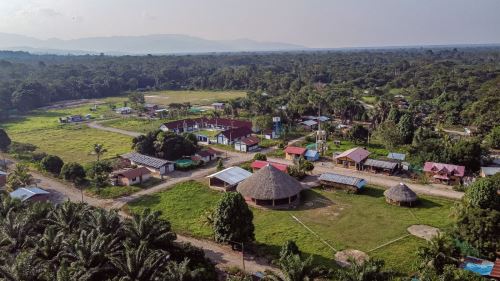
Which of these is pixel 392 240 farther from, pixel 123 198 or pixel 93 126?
pixel 93 126

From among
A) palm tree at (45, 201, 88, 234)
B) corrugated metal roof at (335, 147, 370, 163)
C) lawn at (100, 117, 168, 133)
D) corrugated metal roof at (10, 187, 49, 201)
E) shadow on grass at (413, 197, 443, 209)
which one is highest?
palm tree at (45, 201, 88, 234)

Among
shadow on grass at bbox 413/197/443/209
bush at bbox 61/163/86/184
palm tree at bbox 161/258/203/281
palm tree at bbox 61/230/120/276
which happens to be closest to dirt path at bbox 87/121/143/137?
bush at bbox 61/163/86/184

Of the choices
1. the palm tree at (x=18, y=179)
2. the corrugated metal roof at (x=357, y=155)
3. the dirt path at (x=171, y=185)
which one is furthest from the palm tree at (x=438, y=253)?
the palm tree at (x=18, y=179)

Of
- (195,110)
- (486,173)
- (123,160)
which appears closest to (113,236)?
(123,160)

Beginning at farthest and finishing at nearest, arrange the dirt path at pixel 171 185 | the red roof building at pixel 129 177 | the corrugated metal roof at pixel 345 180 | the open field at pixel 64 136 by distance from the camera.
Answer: the open field at pixel 64 136 < the red roof building at pixel 129 177 < the corrugated metal roof at pixel 345 180 < the dirt path at pixel 171 185

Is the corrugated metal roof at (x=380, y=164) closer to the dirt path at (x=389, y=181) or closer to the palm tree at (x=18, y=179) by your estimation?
the dirt path at (x=389, y=181)

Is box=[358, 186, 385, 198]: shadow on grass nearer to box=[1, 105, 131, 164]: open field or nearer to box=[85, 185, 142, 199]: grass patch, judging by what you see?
box=[85, 185, 142, 199]: grass patch
